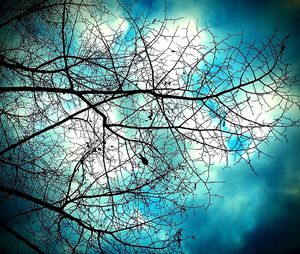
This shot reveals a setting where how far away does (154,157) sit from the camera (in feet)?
12.7

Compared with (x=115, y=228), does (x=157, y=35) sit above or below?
above

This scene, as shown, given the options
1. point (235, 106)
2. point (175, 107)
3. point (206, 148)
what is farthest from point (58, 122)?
point (235, 106)

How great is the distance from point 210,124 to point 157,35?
1.34m

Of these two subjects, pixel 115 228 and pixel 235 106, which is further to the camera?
pixel 115 228

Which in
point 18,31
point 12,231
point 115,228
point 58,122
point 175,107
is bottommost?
point 115,228

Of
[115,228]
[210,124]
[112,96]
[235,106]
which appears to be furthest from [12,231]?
[235,106]

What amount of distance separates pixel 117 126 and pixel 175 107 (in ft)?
2.96

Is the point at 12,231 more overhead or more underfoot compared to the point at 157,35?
more underfoot

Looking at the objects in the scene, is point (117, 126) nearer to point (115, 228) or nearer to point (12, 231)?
point (115, 228)

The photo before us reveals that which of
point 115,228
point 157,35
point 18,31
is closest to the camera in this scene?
point 157,35

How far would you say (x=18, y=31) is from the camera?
418 centimetres

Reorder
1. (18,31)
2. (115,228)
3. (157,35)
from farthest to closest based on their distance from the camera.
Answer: (18,31) < (115,228) < (157,35)

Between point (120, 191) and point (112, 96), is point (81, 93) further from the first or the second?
point (120, 191)

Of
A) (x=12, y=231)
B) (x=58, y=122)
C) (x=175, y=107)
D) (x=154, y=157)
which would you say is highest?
(x=58, y=122)
